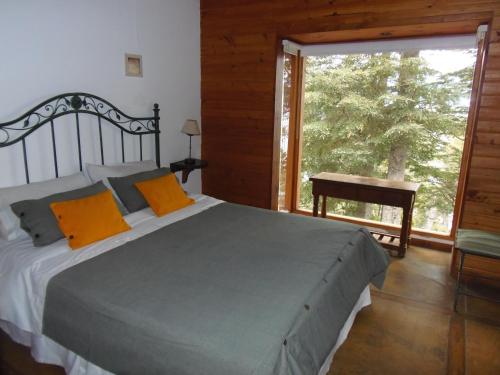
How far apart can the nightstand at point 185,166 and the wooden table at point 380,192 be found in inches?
49.1

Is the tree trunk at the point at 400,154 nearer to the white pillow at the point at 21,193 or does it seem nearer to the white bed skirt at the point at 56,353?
the white bed skirt at the point at 56,353

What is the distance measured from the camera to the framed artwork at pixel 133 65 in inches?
127

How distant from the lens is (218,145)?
4.20 metres

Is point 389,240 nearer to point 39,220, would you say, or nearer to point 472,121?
point 472,121

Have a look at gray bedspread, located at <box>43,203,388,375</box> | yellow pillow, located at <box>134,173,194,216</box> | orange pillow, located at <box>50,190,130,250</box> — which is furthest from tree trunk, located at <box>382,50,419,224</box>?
orange pillow, located at <box>50,190,130,250</box>

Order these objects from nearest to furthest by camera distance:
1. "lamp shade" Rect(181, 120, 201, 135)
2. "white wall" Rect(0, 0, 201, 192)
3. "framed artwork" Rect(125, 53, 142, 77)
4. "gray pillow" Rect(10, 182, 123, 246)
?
"gray pillow" Rect(10, 182, 123, 246), "white wall" Rect(0, 0, 201, 192), "framed artwork" Rect(125, 53, 142, 77), "lamp shade" Rect(181, 120, 201, 135)

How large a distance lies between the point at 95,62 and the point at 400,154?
3296mm

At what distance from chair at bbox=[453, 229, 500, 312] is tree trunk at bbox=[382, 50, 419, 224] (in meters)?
1.52

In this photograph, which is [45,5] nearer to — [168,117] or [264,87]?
[168,117]

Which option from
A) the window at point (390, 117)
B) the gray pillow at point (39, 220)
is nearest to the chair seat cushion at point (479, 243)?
the window at point (390, 117)

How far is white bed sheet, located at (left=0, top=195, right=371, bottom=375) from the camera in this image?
5.86ft

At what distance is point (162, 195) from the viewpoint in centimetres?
280

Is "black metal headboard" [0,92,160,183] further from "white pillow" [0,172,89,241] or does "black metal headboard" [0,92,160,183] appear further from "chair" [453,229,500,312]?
"chair" [453,229,500,312]

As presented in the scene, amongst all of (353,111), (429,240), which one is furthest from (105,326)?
(353,111)
